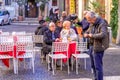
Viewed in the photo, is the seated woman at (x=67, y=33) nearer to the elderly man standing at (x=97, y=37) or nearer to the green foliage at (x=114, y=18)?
the elderly man standing at (x=97, y=37)

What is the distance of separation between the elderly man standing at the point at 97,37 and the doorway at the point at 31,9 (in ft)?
129

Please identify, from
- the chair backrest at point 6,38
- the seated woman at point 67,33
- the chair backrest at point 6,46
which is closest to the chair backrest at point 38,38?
the seated woman at point 67,33

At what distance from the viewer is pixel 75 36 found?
12.5m

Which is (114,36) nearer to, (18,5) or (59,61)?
(59,61)

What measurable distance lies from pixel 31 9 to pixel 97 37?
40493 millimetres

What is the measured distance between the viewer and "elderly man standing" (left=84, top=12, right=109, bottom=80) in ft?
29.6

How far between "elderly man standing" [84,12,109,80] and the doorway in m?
39.4

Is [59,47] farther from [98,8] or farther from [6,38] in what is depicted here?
[98,8]

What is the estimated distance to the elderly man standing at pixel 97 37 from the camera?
901 centimetres

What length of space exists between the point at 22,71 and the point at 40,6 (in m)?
33.7

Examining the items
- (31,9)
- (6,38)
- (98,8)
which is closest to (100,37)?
(6,38)

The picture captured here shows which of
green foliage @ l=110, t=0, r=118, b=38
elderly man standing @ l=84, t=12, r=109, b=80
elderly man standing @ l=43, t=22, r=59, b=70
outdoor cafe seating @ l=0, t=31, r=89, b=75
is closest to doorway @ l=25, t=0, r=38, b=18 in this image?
green foliage @ l=110, t=0, r=118, b=38

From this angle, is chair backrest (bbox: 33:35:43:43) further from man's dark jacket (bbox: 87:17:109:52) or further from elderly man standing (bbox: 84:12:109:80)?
man's dark jacket (bbox: 87:17:109:52)

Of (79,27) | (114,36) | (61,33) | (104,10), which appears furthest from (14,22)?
(61,33)
